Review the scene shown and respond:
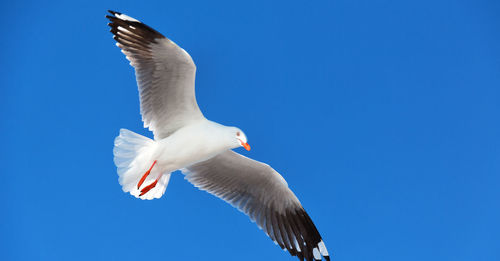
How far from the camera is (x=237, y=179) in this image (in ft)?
16.9

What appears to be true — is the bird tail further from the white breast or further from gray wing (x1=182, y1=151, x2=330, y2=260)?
gray wing (x1=182, y1=151, x2=330, y2=260)

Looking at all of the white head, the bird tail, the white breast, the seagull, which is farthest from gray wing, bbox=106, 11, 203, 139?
the white head

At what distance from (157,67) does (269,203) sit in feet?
5.23

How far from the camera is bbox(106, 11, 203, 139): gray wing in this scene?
4391 mm

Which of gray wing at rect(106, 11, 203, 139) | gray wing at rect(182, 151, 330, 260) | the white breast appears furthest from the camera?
gray wing at rect(182, 151, 330, 260)

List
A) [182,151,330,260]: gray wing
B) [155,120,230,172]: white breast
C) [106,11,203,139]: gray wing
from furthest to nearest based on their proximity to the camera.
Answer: [182,151,330,260]: gray wing → [155,120,230,172]: white breast → [106,11,203,139]: gray wing

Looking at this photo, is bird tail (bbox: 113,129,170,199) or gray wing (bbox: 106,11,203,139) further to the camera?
bird tail (bbox: 113,129,170,199)

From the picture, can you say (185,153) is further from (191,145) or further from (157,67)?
(157,67)

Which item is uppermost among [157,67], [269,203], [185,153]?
[157,67]

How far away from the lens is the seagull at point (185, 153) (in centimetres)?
446

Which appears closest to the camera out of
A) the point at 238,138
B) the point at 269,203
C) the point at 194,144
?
the point at 238,138

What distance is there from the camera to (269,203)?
16.8 ft

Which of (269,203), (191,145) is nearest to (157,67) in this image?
(191,145)

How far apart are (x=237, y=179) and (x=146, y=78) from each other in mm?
1270
